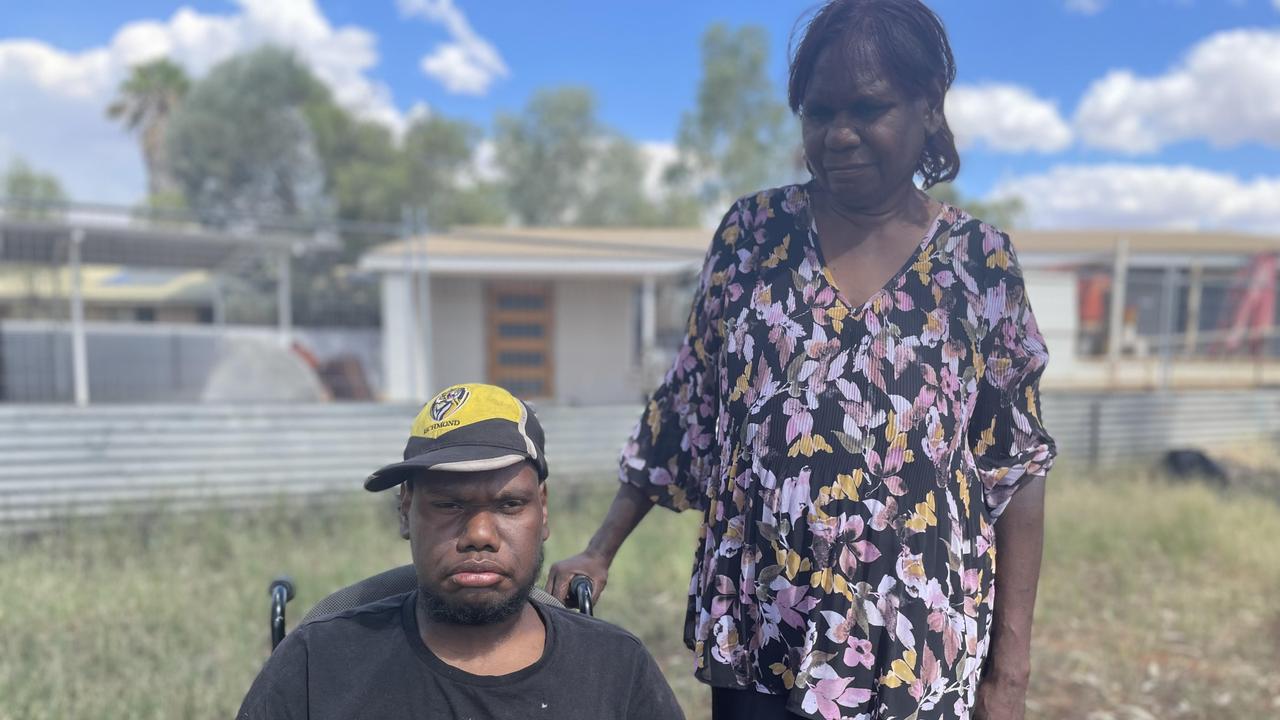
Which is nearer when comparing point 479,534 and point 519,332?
point 479,534

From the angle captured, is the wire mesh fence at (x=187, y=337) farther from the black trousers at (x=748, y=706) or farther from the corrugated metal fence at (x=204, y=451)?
the black trousers at (x=748, y=706)

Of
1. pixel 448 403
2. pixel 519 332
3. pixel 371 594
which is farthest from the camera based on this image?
pixel 519 332

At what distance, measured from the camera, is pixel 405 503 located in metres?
1.61

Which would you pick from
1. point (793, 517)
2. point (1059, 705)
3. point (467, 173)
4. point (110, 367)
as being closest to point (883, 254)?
point (793, 517)

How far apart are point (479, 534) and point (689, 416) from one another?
0.58 meters

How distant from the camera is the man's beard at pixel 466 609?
1516mm

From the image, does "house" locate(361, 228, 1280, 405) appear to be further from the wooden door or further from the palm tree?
the palm tree

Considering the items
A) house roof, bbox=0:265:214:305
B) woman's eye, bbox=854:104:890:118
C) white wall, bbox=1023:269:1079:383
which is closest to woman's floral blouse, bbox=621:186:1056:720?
woman's eye, bbox=854:104:890:118

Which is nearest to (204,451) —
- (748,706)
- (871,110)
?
(748,706)

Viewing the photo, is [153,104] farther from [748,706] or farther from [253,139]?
[748,706]

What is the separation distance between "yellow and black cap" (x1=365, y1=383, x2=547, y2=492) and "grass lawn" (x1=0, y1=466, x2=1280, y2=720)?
2239 millimetres

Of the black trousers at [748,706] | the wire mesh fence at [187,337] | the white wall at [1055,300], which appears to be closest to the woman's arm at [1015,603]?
the black trousers at [748,706]

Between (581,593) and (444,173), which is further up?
(444,173)

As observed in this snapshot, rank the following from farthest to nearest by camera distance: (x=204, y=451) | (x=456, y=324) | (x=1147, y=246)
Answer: (x=1147, y=246) < (x=456, y=324) < (x=204, y=451)
